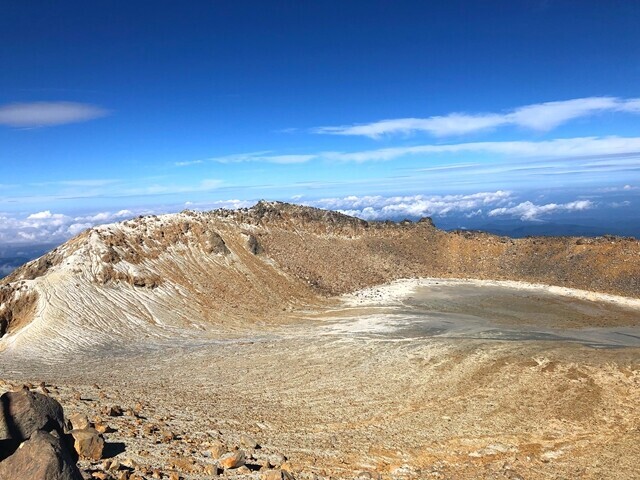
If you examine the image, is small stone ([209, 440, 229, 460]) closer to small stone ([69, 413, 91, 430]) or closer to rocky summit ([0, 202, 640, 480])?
rocky summit ([0, 202, 640, 480])

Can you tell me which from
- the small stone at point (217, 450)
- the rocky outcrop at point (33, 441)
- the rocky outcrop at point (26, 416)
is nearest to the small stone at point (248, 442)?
the small stone at point (217, 450)

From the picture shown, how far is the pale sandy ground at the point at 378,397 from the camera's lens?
1389 centimetres

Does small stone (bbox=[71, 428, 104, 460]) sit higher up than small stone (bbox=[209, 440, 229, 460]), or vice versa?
small stone (bbox=[71, 428, 104, 460])

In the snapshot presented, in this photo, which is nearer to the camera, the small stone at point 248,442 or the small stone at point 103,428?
the small stone at point 103,428

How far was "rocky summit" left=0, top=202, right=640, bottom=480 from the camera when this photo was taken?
1320 centimetres

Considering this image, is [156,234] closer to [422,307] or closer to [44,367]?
[44,367]

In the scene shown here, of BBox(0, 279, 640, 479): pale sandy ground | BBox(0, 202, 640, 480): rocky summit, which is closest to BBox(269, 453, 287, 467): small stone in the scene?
BBox(0, 202, 640, 480): rocky summit

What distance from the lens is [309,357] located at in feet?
85.8

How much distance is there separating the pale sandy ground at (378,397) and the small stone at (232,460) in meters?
0.58

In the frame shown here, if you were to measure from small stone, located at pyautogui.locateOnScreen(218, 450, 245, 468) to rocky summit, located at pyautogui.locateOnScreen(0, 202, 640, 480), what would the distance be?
41 millimetres

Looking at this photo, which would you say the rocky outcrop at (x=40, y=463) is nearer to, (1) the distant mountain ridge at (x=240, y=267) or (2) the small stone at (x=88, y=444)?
(2) the small stone at (x=88, y=444)

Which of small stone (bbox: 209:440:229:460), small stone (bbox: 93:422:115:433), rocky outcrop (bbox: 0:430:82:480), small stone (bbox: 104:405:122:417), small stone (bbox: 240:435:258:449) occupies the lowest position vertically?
small stone (bbox: 240:435:258:449)

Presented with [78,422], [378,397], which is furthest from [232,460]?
[378,397]

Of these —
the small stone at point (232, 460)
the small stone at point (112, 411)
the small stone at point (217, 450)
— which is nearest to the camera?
the small stone at point (232, 460)
